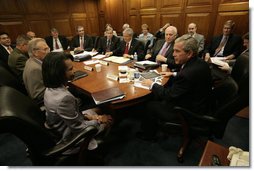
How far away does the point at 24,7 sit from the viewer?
4.81m

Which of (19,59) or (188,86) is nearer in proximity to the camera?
(188,86)

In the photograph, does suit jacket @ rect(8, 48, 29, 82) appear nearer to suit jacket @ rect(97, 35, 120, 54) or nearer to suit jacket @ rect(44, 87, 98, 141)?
suit jacket @ rect(44, 87, 98, 141)

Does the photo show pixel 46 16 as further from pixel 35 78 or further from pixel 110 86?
pixel 110 86

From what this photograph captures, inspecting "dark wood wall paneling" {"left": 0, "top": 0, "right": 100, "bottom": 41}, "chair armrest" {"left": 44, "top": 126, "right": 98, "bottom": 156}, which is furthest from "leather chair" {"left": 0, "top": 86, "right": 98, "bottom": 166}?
"dark wood wall paneling" {"left": 0, "top": 0, "right": 100, "bottom": 41}

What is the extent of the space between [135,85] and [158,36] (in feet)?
10.7

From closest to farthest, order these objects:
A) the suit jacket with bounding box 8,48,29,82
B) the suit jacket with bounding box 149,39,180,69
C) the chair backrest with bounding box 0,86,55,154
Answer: the chair backrest with bounding box 0,86,55,154, the suit jacket with bounding box 8,48,29,82, the suit jacket with bounding box 149,39,180,69

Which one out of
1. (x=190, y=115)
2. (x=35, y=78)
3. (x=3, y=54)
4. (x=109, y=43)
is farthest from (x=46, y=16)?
(x=190, y=115)

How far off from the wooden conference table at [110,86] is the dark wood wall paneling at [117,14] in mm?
2838

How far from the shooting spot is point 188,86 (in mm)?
1373

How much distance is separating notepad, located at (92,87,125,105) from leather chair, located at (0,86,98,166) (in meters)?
0.38

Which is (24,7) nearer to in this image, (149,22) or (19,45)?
(19,45)

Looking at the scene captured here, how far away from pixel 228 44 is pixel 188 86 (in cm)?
254

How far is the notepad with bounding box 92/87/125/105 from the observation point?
1440 mm

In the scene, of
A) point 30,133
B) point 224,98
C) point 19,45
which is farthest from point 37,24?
point 224,98
